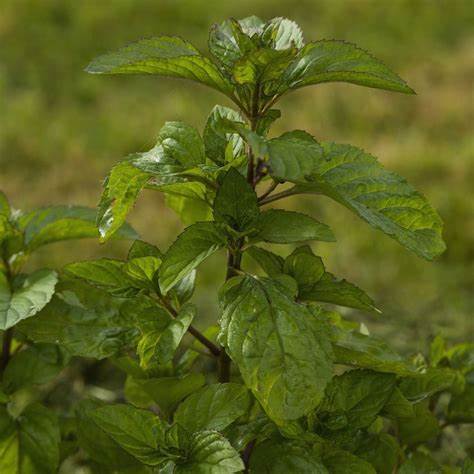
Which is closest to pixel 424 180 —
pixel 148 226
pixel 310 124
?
pixel 310 124

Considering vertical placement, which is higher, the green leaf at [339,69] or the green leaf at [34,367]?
the green leaf at [339,69]

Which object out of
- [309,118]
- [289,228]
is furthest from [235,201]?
[309,118]

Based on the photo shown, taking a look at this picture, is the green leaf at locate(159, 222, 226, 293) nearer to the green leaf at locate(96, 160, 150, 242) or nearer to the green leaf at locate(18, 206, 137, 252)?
the green leaf at locate(96, 160, 150, 242)

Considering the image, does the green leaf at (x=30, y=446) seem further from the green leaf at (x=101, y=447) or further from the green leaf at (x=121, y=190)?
the green leaf at (x=121, y=190)

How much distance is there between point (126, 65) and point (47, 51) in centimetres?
375

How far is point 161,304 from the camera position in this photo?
87cm

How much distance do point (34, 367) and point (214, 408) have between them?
0.27 meters

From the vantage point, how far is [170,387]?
917 mm

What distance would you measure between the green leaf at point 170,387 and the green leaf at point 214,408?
0.20 ft

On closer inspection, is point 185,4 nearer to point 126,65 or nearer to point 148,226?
point 148,226

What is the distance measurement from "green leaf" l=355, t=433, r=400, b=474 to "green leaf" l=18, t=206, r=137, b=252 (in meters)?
0.35

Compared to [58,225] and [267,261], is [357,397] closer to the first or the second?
[267,261]

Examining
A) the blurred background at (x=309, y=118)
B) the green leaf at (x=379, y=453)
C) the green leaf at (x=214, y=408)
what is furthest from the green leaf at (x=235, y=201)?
the blurred background at (x=309, y=118)

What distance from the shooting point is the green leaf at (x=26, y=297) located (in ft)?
2.78
